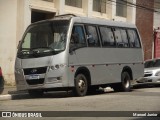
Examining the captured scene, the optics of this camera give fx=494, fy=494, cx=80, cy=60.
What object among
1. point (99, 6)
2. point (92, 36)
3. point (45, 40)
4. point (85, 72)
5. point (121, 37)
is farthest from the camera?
point (99, 6)

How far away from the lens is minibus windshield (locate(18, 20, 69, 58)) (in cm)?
1769

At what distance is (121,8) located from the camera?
3509 centimetres

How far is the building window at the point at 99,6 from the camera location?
3141cm

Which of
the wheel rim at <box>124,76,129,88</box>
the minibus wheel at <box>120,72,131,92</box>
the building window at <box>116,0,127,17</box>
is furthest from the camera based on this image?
the building window at <box>116,0,127,17</box>

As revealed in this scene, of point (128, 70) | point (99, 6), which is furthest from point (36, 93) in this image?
point (99, 6)

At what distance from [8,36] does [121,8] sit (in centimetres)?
1318

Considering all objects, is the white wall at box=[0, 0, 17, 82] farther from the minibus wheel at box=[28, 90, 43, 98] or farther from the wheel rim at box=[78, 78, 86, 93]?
the wheel rim at box=[78, 78, 86, 93]

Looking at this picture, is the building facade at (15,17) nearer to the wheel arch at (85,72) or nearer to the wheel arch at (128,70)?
the wheel arch at (128,70)

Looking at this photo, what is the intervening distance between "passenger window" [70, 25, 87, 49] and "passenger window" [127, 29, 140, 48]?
14.1ft

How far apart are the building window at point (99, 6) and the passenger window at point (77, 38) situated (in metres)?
13.0

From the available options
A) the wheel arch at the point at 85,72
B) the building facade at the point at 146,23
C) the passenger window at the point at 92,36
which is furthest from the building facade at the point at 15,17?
the building facade at the point at 146,23

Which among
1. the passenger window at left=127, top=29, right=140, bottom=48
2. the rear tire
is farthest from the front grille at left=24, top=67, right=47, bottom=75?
the passenger window at left=127, top=29, right=140, bottom=48

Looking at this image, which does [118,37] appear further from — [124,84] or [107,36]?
[124,84]

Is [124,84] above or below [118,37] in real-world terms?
below
